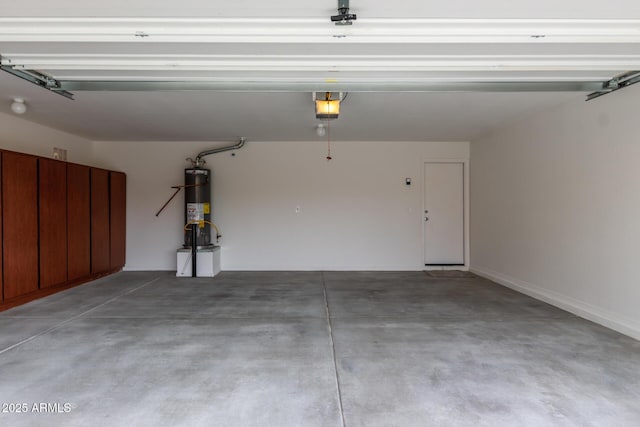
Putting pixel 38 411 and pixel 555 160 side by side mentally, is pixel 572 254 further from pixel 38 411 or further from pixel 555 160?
pixel 38 411

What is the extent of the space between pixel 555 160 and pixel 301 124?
3.31 metres

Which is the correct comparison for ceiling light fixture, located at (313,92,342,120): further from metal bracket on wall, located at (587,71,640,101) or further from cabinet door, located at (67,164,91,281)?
cabinet door, located at (67,164,91,281)

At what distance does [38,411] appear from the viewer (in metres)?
1.84

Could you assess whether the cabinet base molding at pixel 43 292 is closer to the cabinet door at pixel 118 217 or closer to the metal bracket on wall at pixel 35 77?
the cabinet door at pixel 118 217

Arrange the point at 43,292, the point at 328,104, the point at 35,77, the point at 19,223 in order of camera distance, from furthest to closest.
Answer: the point at 43,292, the point at 19,223, the point at 328,104, the point at 35,77

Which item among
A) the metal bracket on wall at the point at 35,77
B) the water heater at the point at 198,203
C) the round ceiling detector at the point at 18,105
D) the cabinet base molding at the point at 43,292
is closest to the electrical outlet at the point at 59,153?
the round ceiling detector at the point at 18,105

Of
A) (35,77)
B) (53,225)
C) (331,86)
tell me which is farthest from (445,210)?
(53,225)

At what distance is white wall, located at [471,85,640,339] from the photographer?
301cm

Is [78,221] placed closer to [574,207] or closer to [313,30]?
[313,30]

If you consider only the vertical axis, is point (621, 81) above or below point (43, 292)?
above

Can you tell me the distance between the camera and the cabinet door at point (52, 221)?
165 inches

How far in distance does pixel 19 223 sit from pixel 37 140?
5.17 feet

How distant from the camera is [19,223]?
3863mm

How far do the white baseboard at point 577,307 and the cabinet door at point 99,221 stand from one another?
645 cm
